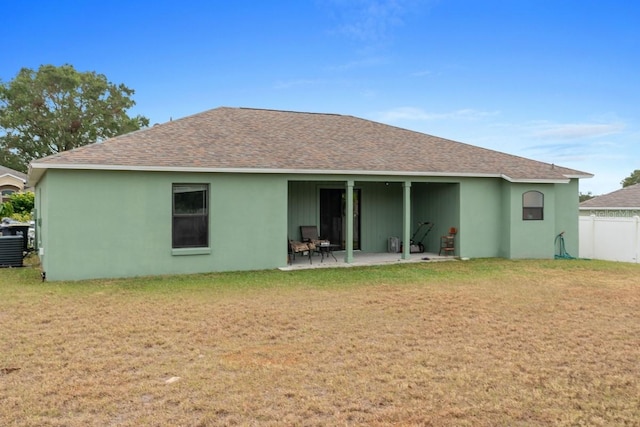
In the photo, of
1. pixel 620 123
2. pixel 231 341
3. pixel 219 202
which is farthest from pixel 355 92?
pixel 231 341

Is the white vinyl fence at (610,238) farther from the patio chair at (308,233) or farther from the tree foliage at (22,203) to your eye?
the tree foliage at (22,203)

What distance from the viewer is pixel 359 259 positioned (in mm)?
13203

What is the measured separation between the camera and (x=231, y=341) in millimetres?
5562

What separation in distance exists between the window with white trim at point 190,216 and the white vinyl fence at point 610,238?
1290 cm

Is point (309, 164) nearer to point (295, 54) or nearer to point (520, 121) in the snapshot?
point (295, 54)

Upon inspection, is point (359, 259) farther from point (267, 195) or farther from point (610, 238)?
point (610, 238)

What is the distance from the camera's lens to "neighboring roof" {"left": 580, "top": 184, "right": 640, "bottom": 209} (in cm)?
2220

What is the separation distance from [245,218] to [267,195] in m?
0.81

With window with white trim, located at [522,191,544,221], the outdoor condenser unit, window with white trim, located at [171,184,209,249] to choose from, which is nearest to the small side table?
window with white trim, located at [171,184,209,249]

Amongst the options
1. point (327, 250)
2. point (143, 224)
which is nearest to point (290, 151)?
point (327, 250)

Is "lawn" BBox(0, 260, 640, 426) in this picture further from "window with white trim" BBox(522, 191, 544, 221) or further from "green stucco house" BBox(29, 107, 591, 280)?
"window with white trim" BBox(522, 191, 544, 221)

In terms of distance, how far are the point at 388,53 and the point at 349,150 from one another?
6966mm

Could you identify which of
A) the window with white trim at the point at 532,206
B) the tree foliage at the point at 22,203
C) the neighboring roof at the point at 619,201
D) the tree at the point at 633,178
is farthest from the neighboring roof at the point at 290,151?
Result: the tree at the point at 633,178

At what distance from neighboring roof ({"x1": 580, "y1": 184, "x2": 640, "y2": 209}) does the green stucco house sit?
392 inches
